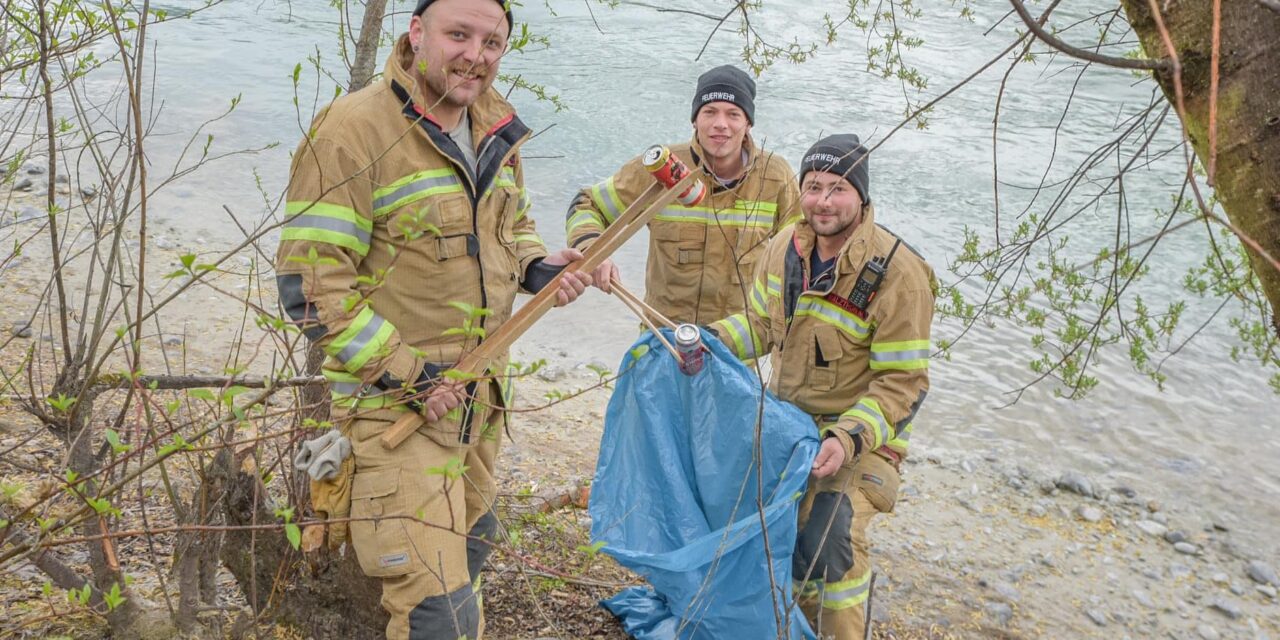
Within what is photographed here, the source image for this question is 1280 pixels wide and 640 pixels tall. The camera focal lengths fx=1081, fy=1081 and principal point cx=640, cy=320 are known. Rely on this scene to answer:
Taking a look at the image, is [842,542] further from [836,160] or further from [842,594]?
[836,160]

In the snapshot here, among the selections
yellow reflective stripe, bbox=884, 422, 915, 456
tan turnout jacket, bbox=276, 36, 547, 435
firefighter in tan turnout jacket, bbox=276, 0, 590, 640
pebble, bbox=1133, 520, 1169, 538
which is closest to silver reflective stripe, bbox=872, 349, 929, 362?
yellow reflective stripe, bbox=884, 422, 915, 456

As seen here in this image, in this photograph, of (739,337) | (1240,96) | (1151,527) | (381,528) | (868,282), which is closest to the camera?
(1240,96)

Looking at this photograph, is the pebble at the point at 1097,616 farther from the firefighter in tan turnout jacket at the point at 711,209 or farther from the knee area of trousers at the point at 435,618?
the knee area of trousers at the point at 435,618

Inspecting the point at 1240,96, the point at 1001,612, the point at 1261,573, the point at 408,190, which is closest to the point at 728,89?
→ the point at 408,190

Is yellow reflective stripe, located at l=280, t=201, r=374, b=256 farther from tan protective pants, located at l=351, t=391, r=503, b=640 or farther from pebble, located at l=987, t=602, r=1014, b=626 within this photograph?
pebble, located at l=987, t=602, r=1014, b=626

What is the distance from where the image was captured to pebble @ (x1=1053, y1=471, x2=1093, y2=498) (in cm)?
609

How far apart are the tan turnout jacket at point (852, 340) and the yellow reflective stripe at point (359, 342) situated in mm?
1247

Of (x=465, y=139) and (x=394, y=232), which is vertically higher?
(x=465, y=139)

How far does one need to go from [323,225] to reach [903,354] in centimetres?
181

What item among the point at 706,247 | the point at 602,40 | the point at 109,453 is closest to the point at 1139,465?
the point at 706,247

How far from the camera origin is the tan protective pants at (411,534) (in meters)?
2.66

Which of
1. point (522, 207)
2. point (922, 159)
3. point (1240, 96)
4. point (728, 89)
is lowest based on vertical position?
point (922, 159)

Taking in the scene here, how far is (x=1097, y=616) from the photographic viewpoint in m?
4.82

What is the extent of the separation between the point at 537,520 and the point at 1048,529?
10.2 feet
